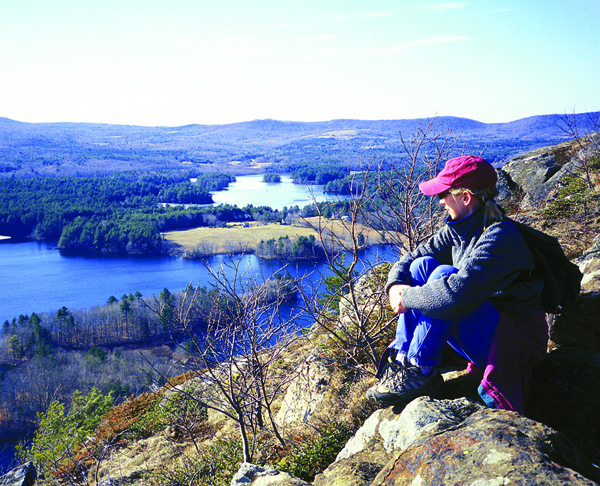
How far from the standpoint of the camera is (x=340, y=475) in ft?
6.47

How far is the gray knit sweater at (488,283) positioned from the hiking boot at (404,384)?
39cm

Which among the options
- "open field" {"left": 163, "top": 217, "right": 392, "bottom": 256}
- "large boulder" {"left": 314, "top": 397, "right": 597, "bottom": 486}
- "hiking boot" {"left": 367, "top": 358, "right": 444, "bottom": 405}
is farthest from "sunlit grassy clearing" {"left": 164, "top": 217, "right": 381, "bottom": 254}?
"large boulder" {"left": 314, "top": 397, "right": 597, "bottom": 486}

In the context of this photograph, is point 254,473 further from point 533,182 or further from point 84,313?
point 84,313

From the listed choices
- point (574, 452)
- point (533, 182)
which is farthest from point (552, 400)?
point (533, 182)

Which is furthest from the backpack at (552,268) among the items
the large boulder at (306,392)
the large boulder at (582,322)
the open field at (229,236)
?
the open field at (229,236)

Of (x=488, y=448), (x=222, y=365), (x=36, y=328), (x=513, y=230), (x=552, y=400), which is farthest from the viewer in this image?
(x=36, y=328)

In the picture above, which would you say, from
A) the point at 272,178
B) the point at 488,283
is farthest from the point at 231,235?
the point at 488,283

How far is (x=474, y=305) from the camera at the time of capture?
1935mm

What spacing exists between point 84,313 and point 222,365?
36.6 m

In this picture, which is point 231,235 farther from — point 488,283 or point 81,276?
point 488,283

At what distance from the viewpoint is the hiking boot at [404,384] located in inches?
86.5

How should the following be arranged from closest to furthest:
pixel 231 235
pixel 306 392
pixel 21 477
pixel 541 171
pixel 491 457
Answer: pixel 491 457 → pixel 306 392 → pixel 21 477 → pixel 541 171 → pixel 231 235

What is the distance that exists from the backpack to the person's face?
22 cm

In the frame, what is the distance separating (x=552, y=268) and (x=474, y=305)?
453 millimetres
